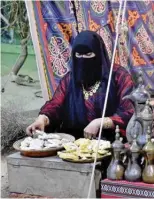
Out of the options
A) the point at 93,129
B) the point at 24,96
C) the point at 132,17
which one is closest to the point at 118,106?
the point at 93,129

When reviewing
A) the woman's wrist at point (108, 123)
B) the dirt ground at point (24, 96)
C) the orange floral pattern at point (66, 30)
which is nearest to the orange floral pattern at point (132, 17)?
the orange floral pattern at point (66, 30)

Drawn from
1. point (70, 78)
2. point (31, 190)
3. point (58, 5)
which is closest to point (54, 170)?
point (31, 190)

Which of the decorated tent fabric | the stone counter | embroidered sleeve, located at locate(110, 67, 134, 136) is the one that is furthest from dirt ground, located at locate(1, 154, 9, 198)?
embroidered sleeve, located at locate(110, 67, 134, 136)

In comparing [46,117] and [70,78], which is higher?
[70,78]

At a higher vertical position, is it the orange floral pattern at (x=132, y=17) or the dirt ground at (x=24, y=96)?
the orange floral pattern at (x=132, y=17)

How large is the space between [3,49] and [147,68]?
5082 millimetres

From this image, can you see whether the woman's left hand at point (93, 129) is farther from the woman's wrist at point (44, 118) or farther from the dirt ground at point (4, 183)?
the dirt ground at point (4, 183)

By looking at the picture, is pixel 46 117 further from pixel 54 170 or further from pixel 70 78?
pixel 54 170

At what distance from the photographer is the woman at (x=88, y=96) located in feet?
12.7

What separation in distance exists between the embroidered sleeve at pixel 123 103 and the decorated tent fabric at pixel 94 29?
2.30 ft

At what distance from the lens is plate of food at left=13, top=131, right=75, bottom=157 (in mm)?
3436

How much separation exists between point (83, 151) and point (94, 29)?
1679mm

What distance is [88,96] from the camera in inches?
158

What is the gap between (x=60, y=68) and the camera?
4777 millimetres
